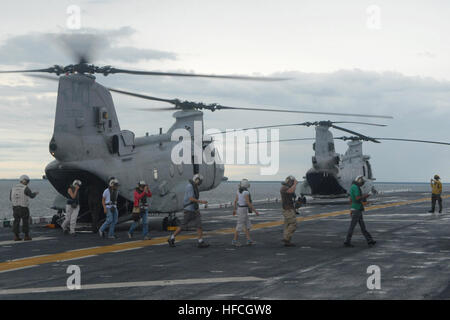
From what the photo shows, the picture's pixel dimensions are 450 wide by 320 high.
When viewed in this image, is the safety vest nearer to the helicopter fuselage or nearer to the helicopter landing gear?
the helicopter fuselage

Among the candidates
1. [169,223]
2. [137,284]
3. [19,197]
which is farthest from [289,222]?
[19,197]

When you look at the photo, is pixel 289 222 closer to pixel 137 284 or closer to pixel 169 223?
pixel 137 284

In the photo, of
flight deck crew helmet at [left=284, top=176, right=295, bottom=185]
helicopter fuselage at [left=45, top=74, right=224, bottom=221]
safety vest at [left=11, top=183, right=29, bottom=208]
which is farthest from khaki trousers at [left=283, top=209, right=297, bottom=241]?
safety vest at [left=11, top=183, right=29, bottom=208]

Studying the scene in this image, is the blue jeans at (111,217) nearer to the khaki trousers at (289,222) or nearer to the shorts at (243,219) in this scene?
the shorts at (243,219)

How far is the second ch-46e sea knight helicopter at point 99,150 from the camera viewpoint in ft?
Result: 63.0

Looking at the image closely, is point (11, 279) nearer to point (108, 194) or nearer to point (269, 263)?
point (269, 263)

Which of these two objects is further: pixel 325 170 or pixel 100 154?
pixel 325 170

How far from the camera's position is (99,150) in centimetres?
2030

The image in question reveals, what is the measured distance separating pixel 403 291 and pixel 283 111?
14.6 meters

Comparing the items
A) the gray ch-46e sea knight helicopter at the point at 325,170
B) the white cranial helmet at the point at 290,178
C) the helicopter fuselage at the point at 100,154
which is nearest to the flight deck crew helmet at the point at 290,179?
the white cranial helmet at the point at 290,178

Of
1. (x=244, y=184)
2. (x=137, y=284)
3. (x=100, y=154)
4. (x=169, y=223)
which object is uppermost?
(x=100, y=154)

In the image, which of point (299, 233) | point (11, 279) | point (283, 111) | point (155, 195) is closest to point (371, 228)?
point (299, 233)

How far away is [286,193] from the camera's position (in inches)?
635

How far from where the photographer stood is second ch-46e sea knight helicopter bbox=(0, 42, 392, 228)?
19.2 m
